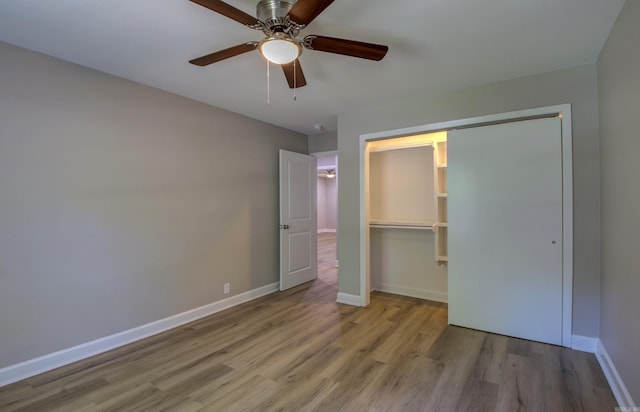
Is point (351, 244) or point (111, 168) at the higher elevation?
point (111, 168)

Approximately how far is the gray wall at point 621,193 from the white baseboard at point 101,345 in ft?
11.6

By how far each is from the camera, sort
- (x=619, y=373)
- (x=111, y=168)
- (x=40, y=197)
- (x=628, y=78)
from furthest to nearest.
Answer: (x=111, y=168), (x=40, y=197), (x=619, y=373), (x=628, y=78)

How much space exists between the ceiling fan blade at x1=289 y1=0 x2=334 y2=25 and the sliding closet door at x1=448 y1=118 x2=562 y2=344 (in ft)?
7.02

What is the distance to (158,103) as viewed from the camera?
3.06 meters

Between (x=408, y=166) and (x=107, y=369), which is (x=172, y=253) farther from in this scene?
(x=408, y=166)

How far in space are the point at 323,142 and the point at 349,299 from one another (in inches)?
98.9

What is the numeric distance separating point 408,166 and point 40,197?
3887mm

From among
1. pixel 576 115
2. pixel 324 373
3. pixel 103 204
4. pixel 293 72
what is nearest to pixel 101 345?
pixel 103 204

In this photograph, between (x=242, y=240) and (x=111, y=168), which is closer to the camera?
(x=111, y=168)

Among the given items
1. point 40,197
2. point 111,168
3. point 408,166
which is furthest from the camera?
point 408,166

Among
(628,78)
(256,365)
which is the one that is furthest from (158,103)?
(628,78)

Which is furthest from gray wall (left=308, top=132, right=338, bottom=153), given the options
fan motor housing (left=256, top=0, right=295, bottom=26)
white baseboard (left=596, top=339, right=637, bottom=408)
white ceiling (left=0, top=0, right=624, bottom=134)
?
white baseboard (left=596, top=339, right=637, bottom=408)

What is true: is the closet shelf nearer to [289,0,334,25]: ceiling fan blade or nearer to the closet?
the closet

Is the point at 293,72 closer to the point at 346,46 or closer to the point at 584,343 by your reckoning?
the point at 346,46
